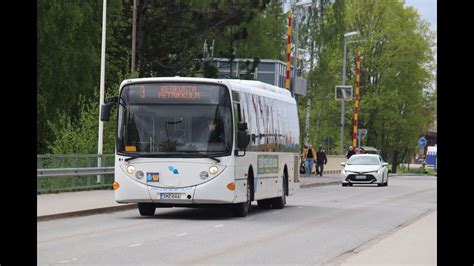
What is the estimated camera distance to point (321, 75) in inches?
3140

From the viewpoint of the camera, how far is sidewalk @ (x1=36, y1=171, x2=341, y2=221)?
2411 centimetres

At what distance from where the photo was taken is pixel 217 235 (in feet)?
64.4

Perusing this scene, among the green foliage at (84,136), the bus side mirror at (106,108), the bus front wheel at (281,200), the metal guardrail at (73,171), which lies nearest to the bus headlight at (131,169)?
the bus side mirror at (106,108)

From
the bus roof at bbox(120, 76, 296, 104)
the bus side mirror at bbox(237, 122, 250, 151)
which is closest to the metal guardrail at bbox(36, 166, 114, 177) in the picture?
the bus roof at bbox(120, 76, 296, 104)

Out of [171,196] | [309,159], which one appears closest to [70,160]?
[171,196]

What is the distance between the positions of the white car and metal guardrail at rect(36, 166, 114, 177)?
59.5ft

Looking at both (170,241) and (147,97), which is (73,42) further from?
(170,241)

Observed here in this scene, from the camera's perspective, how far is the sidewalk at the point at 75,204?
2411cm

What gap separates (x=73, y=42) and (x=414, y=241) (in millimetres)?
30202

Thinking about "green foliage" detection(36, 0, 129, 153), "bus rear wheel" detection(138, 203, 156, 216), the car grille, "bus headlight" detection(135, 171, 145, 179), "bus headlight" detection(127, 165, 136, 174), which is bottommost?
"bus rear wheel" detection(138, 203, 156, 216)

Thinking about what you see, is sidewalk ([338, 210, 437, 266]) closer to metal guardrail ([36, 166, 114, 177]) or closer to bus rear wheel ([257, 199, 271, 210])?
bus rear wheel ([257, 199, 271, 210])

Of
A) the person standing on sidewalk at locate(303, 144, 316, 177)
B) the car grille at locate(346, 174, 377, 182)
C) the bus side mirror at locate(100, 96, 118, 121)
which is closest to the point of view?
the bus side mirror at locate(100, 96, 118, 121)
